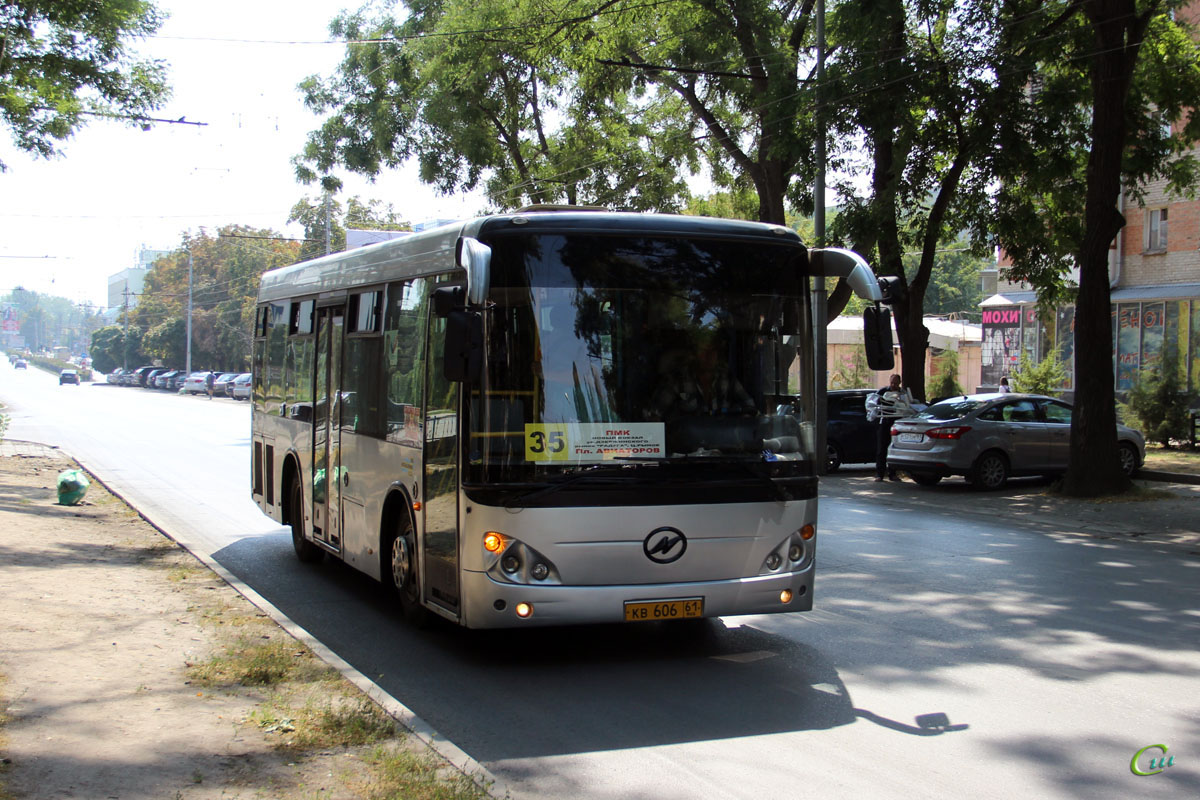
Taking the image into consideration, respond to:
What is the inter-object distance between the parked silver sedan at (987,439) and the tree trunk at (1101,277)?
5.47 feet

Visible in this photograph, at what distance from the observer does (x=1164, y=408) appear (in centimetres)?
2639

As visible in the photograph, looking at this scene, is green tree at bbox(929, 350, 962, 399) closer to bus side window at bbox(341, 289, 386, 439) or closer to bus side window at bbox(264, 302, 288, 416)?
bus side window at bbox(264, 302, 288, 416)

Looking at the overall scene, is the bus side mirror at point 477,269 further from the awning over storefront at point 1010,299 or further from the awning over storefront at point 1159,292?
the awning over storefront at point 1010,299

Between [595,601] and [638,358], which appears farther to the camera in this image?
[638,358]

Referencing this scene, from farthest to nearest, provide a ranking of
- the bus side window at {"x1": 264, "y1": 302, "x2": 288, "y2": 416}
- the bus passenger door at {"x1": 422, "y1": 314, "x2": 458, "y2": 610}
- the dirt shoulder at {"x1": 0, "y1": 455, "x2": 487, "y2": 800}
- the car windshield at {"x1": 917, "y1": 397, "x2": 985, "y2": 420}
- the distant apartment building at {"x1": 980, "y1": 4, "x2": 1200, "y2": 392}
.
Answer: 1. the distant apartment building at {"x1": 980, "y1": 4, "x2": 1200, "y2": 392}
2. the car windshield at {"x1": 917, "y1": 397, "x2": 985, "y2": 420}
3. the bus side window at {"x1": 264, "y1": 302, "x2": 288, "y2": 416}
4. the bus passenger door at {"x1": 422, "y1": 314, "x2": 458, "y2": 610}
5. the dirt shoulder at {"x1": 0, "y1": 455, "x2": 487, "y2": 800}

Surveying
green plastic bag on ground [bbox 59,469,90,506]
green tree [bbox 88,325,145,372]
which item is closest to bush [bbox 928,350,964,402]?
green plastic bag on ground [bbox 59,469,90,506]

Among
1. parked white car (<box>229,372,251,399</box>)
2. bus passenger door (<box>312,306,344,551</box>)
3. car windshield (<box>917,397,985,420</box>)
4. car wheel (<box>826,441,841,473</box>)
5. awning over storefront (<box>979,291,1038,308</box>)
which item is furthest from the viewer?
parked white car (<box>229,372,251,399</box>)

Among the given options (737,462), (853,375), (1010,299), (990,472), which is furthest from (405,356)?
(1010,299)

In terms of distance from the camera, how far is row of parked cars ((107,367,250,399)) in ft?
225

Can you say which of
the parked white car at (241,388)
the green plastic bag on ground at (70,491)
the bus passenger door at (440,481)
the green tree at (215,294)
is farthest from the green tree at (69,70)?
the green tree at (215,294)

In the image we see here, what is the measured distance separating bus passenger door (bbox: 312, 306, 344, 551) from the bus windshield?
3511 millimetres

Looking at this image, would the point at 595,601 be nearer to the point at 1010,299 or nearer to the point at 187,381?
the point at 1010,299

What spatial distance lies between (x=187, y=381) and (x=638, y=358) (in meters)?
72.7

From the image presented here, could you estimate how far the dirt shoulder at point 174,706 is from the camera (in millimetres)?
5031
